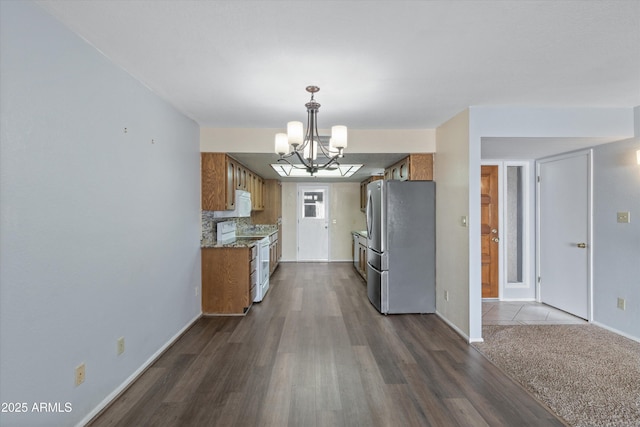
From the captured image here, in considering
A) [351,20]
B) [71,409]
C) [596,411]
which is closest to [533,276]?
[596,411]

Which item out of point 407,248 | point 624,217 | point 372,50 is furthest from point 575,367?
point 372,50

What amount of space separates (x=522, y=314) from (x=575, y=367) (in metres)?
1.47

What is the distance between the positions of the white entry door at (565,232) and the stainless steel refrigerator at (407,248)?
5.69ft

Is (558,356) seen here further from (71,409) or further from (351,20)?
(71,409)

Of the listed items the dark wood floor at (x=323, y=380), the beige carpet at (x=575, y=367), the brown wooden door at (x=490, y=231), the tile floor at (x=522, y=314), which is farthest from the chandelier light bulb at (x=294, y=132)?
the brown wooden door at (x=490, y=231)

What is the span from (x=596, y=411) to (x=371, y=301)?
266cm

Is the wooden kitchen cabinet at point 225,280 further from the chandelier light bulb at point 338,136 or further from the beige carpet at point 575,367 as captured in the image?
the beige carpet at point 575,367

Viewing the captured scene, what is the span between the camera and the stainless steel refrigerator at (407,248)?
4.04 m

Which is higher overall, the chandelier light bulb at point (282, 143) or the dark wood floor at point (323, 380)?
the chandelier light bulb at point (282, 143)

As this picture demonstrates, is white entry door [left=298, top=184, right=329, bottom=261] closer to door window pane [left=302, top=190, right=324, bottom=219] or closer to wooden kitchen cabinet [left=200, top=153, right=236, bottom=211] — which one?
door window pane [left=302, top=190, right=324, bottom=219]

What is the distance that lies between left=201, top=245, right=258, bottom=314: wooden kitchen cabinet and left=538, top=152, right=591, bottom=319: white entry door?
163 inches

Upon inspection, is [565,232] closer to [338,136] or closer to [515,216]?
[515,216]

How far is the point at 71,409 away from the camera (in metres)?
1.81

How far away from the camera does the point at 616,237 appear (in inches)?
136
